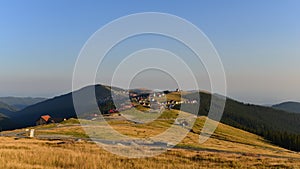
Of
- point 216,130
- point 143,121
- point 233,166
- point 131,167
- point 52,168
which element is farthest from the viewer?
point 216,130

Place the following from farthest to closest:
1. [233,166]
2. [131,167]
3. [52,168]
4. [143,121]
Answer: [143,121] < [233,166] < [131,167] < [52,168]

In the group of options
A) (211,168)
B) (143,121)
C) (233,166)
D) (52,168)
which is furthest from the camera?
(143,121)

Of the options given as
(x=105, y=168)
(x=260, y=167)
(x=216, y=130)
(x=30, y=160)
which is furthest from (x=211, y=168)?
(x=216, y=130)

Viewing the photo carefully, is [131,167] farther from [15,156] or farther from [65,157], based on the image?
[15,156]

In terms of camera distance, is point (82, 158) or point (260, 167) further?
point (260, 167)

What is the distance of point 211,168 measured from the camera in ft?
80.7

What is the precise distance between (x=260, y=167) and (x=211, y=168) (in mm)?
5223

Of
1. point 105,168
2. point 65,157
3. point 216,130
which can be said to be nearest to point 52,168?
point 105,168

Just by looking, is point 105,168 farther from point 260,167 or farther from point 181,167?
point 260,167

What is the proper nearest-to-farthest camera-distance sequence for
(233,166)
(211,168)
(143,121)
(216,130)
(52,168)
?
1. (52,168)
2. (211,168)
3. (233,166)
4. (143,121)
5. (216,130)

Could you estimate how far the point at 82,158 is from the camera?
2502 centimetres

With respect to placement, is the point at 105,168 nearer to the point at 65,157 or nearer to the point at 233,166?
the point at 65,157

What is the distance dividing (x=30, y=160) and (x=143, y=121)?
123 m

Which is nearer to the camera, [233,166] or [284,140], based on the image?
[233,166]
